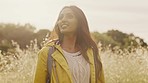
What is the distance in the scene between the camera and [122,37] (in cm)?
2625

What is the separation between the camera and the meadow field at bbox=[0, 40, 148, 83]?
8.12m

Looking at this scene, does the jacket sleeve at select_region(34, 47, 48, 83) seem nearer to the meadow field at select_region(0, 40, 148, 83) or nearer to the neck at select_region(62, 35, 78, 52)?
the neck at select_region(62, 35, 78, 52)

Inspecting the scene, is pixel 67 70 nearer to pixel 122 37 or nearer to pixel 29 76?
pixel 29 76

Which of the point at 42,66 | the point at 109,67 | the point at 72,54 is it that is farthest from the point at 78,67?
the point at 109,67

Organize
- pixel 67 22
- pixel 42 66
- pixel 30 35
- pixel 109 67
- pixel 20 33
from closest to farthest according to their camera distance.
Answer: pixel 42 66 → pixel 67 22 → pixel 109 67 → pixel 30 35 → pixel 20 33

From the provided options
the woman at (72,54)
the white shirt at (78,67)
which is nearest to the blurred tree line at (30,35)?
the woman at (72,54)

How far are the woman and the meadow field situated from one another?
4217 millimetres

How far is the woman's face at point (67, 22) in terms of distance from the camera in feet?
12.2

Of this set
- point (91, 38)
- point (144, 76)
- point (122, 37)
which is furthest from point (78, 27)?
point (122, 37)

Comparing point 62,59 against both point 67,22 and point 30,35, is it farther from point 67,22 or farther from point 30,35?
point 30,35

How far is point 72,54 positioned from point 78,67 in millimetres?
116

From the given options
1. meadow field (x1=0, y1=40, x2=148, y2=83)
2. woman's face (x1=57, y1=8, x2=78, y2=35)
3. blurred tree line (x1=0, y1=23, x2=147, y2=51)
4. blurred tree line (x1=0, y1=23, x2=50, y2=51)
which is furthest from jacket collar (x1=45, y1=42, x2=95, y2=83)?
blurred tree line (x1=0, y1=23, x2=147, y2=51)

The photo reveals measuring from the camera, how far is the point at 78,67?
12.1ft

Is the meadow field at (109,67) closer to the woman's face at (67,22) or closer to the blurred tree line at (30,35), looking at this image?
the woman's face at (67,22)
